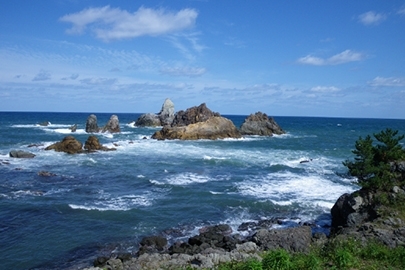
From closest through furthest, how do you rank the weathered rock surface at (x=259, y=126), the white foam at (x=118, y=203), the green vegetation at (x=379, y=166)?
the green vegetation at (x=379, y=166) → the white foam at (x=118, y=203) → the weathered rock surface at (x=259, y=126)

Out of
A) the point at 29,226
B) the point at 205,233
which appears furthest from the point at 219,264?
the point at 29,226

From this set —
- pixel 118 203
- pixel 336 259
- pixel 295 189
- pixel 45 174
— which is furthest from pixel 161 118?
pixel 336 259

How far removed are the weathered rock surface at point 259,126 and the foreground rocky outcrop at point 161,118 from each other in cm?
2759

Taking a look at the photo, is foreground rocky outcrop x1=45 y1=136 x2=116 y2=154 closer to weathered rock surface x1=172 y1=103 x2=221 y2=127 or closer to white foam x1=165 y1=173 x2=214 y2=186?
white foam x1=165 y1=173 x2=214 y2=186

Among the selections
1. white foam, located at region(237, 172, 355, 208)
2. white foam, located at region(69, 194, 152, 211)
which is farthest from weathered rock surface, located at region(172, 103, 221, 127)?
white foam, located at region(69, 194, 152, 211)

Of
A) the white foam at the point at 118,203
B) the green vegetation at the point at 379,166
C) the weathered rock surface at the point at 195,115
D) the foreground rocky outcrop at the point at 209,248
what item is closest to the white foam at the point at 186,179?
the white foam at the point at 118,203

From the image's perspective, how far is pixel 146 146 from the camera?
55406 millimetres

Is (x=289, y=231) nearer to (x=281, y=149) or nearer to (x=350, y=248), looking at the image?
(x=350, y=248)

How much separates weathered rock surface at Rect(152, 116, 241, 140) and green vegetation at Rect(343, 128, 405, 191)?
49616mm

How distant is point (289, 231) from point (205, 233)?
14.8 feet

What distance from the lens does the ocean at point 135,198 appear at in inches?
689

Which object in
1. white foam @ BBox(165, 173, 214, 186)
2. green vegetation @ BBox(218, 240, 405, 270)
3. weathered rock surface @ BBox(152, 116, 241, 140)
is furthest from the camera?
weathered rock surface @ BBox(152, 116, 241, 140)

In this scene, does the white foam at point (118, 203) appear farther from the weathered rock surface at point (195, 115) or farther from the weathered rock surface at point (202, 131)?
the weathered rock surface at point (195, 115)

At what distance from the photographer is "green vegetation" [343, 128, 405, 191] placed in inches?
683
